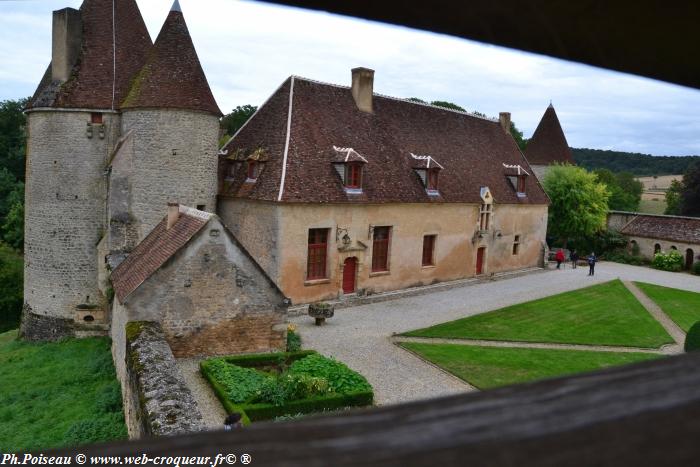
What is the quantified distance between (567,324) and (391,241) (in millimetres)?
7803

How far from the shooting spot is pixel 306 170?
70.6ft

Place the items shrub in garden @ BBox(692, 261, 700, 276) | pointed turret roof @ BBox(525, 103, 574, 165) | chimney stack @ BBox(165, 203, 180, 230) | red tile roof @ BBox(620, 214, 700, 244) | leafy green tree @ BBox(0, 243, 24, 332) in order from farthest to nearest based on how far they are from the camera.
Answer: pointed turret roof @ BBox(525, 103, 574, 165) → red tile roof @ BBox(620, 214, 700, 244) → shrub in garden @ BBox(692, 261, 700, 276) → leafy green tree @ BBox(0, 243, 24, 332) → chimney stack @ BBox(165, 203, 180, 230)

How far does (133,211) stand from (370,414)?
20488 mm

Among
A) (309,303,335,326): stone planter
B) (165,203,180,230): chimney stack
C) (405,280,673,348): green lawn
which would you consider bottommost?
(405,280,673,348): green lawn

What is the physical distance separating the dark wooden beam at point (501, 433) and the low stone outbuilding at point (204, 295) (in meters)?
12.8

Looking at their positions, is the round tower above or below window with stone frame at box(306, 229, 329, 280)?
above

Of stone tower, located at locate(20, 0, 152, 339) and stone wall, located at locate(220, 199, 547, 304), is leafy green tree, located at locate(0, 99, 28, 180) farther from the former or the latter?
stone wall, located at locate(220, 199, 547, 304)

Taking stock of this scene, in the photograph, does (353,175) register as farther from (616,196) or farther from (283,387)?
(616,196)

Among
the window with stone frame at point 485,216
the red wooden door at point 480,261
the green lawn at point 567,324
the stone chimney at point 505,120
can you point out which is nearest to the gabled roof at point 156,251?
the green lawn at point 567,324

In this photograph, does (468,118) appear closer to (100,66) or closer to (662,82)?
(100,66)

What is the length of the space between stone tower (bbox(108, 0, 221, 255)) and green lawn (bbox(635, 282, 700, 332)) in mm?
20102

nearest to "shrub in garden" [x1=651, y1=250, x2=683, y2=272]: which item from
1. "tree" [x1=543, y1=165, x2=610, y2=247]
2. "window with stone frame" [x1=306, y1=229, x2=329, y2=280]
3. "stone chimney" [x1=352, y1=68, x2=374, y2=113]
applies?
"tree" [x1=543, y1=165, x2=610, y2=247]

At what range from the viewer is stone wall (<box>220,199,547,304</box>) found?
2078 centimetres

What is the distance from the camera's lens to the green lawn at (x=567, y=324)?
19.0 m
